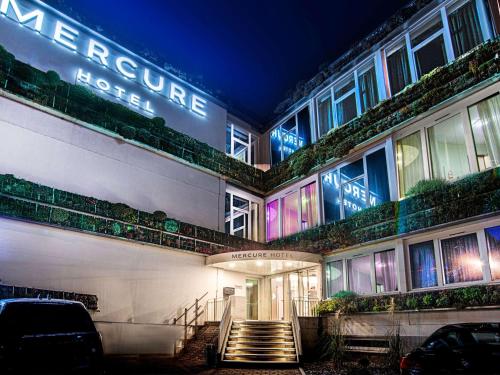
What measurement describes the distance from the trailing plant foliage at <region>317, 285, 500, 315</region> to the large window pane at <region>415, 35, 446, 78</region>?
25.9ft

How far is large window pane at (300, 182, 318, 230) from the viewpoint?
693 inches

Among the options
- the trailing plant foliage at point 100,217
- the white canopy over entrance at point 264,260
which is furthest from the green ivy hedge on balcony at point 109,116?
the white canopy over entrance at point 264,260

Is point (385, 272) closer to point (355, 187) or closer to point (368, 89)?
point (355, 187)

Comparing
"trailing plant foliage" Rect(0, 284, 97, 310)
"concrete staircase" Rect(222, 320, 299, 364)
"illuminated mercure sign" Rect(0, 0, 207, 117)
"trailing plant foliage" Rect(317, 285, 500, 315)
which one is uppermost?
"illuminated mercure sign" Rect(0, 0, 207, 117)

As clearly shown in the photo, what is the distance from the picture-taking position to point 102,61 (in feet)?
52.6

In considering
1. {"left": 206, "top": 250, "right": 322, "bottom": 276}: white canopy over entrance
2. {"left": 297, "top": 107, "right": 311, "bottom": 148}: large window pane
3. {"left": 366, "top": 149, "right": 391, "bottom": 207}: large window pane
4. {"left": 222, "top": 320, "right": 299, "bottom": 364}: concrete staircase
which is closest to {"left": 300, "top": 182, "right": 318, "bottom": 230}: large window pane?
{"left": 206, "top": 250, "right": 322, "bottom": 276}: white canopy over entrance

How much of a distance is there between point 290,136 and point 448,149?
30.4ft

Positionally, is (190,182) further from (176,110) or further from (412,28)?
(412,28)

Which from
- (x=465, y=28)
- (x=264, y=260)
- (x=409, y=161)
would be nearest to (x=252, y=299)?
(x=264, y=260)

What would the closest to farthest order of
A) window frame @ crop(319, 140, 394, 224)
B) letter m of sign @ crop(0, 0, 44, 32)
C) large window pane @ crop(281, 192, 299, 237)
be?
letter m of sign @ crop(0, 0, 44, 32) → window frame @ crop(319, 140, 394, 224) → large window pane @ crop(281, 192, 299, 237)

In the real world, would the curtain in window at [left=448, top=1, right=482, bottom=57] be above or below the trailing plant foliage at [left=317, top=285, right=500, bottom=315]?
above

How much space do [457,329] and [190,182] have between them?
12.4 metres

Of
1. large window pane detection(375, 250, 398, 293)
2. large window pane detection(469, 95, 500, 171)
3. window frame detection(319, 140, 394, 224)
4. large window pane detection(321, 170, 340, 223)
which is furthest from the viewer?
large window pane detection(321, 170, 340, 223)

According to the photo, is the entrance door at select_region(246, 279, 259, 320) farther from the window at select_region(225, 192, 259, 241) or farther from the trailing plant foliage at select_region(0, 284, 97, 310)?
the trailing plant foliage at select_region(0, 284, 97, 310)
